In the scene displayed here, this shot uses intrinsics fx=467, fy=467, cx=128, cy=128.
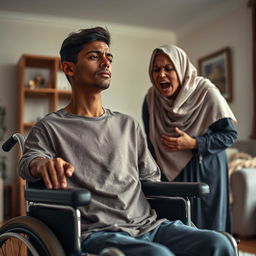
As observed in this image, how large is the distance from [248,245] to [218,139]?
5.12 feet

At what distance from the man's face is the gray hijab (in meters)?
0.59

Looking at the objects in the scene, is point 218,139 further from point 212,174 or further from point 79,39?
point 79,39

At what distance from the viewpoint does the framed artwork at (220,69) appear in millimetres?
5199

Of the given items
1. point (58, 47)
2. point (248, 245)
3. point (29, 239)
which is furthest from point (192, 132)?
point (58, 47)

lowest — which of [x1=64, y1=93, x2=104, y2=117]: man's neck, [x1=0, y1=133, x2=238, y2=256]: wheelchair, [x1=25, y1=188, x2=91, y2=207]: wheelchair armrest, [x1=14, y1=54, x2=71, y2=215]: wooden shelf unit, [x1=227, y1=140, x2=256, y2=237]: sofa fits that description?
[x1=227, y1=140, x2=256, y2=237]: sofa

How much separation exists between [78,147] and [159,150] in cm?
75

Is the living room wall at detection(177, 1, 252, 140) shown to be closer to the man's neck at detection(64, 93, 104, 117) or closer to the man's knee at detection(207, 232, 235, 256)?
the man's neck at detection(64, 93, 104, 117)

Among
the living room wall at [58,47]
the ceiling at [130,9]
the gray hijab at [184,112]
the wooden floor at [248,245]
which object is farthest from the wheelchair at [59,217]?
the living room wall at [58,47]

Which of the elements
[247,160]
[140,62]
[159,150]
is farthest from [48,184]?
[140,62]

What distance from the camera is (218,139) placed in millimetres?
2021

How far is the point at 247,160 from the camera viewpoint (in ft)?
13.0

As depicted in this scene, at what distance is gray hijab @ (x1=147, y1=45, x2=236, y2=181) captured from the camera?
2.09 meters

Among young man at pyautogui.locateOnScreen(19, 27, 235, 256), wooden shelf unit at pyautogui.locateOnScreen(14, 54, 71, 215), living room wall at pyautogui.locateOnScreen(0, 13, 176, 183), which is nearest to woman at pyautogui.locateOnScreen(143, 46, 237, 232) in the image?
young man at pyautogui.locateOnScreen(19, 27, 235, 256)

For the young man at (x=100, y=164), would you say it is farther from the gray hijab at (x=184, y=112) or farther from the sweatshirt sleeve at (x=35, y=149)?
the gray hijab at (x=184, y=112)
